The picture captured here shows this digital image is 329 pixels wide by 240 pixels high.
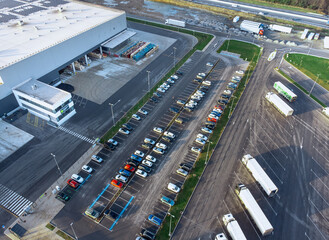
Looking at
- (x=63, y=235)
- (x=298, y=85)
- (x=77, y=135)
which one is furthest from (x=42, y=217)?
(x=298, y=85)

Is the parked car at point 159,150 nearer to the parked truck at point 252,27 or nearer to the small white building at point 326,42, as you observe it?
the parked truck at point 252,27

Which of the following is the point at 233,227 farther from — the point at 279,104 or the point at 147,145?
the point at 279,104

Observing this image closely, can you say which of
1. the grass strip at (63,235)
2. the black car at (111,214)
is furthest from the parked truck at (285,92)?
the grass strip at (63,235)

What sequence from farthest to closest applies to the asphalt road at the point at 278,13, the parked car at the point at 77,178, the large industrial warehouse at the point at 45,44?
1. the asphalt road at the point at 278,13
2. the large industrial warehouse at the point at 45,44
3. the parked car at the point at 77,178

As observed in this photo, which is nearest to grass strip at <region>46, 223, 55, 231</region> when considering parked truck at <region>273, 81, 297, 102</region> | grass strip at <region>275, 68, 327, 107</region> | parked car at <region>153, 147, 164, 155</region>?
parked car at <region>153, 147, 164, 155</region>

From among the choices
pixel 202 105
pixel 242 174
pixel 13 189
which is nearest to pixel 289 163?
pixel 242 174

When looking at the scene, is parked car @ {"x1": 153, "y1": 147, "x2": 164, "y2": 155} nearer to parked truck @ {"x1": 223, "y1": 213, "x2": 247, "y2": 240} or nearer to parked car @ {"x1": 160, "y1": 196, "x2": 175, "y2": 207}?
parked car @ {"x1": 160, "y1": 196, "x2": 175, "y2": 207}
